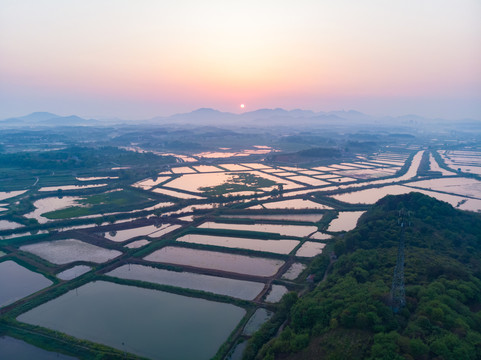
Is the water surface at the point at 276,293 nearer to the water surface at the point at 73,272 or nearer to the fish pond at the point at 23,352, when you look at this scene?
the fish pond at the point at 23,352

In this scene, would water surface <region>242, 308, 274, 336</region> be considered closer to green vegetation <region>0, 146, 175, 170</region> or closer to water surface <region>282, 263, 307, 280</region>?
water surface <region>282, 263, 307, 280</region>

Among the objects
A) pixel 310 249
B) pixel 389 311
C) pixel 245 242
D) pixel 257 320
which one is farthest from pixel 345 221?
pixel 389 311

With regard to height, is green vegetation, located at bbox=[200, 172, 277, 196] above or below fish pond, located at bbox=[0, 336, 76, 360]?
above

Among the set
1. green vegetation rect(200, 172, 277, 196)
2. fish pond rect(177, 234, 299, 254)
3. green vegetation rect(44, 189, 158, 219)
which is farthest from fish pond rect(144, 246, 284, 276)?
green vegetation rect(200, 172, 277, 196)

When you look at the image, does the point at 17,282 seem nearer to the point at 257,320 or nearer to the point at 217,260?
the point at 217,260

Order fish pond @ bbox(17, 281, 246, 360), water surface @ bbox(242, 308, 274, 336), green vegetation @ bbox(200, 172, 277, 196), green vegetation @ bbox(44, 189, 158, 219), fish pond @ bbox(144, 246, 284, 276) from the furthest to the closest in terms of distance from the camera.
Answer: green vegetation @ bbox(200, 172, 277, 196)
green vegetation @ bbox(44, 189, 158, 219)
fish pond @ bbox(144, 246, 284, 276)
water surface @ bbox(242, 308, 274, 336)
fish pond @ bbox(17, 281, 246, 360)

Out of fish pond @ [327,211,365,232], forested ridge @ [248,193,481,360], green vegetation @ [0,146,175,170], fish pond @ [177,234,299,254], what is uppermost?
green vegetation @ [0,146,175,170]
